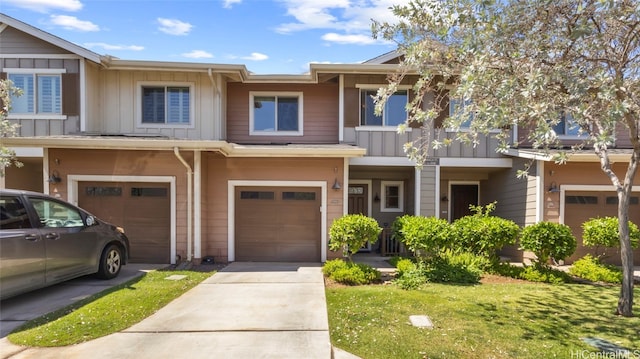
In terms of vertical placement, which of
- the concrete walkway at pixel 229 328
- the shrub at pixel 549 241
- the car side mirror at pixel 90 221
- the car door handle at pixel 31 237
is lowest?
the concrete walkway at pixel 229 328

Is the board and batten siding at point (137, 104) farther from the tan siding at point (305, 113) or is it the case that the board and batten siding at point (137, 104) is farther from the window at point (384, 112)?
the window at point (384, 112)

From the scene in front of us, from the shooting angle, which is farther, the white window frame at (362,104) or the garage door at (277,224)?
the white window frame at (362,104)

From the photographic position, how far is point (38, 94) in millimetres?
9773

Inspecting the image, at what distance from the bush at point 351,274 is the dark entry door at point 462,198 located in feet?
20.4

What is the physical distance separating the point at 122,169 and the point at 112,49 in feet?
11.8

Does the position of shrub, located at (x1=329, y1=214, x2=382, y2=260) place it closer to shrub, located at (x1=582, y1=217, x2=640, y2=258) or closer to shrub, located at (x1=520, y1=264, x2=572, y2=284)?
shrub, located at (x1=520, y1=264, x2=572, y2=284)

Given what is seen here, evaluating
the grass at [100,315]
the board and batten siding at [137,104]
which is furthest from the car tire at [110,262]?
the board and batten siding at [137,104]

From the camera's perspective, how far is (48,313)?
5.07 metres

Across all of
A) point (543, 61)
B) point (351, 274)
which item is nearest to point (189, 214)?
point (351, 274)

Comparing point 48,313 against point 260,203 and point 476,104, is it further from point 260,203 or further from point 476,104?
point 476,104

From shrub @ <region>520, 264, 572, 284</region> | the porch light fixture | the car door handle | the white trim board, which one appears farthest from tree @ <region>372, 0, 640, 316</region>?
the porch light fixture

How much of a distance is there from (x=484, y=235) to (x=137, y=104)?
31.2 ft

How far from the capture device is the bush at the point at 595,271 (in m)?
7.54

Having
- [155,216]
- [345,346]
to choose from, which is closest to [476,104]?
[345,346]
